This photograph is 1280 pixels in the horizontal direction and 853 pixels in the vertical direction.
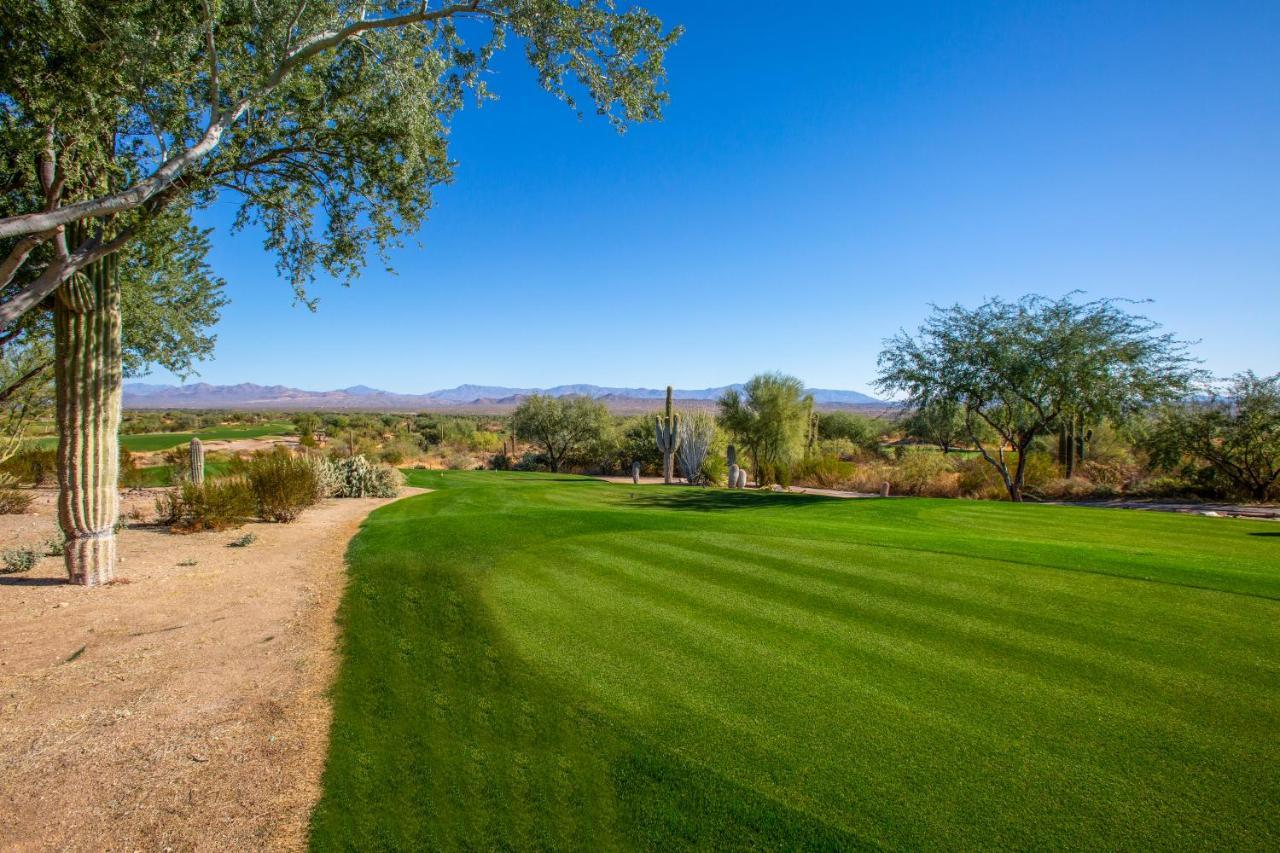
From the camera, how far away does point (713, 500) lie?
16094 mm

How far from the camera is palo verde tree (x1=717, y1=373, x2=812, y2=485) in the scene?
1141 inches

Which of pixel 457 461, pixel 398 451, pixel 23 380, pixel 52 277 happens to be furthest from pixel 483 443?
pixel 52 277

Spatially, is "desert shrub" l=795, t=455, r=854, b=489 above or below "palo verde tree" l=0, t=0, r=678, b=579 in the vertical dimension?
below

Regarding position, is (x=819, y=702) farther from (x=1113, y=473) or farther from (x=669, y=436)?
(x=1113, y=473)

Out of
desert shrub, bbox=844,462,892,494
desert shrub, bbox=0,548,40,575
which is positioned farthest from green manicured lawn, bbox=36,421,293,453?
desert shrub, bbox=844,462,892,494

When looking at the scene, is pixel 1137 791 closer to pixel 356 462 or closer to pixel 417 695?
pixel 417 695

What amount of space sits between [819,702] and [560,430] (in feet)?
112

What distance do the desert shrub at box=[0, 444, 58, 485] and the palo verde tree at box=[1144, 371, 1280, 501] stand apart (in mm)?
35109

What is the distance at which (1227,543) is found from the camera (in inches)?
328

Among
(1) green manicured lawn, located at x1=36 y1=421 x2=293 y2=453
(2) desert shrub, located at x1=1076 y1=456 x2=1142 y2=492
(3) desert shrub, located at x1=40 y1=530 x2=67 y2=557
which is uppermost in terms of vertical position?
(1) green manicured lawn, located at x1=36 y1=421 x2=293 y2=453

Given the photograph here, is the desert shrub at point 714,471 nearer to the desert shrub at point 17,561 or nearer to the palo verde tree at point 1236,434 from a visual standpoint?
the palo verde tree at point 1236,434

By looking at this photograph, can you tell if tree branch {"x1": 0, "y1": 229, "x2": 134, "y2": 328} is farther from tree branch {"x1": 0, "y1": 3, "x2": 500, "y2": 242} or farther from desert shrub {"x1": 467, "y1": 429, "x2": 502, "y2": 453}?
desert shrub {"x1": 467, "y1": 429, "x2": 502, "y2": 453}

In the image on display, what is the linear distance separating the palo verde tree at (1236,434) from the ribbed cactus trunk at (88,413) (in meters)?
25.2

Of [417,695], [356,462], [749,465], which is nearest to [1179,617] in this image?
[417,695]
